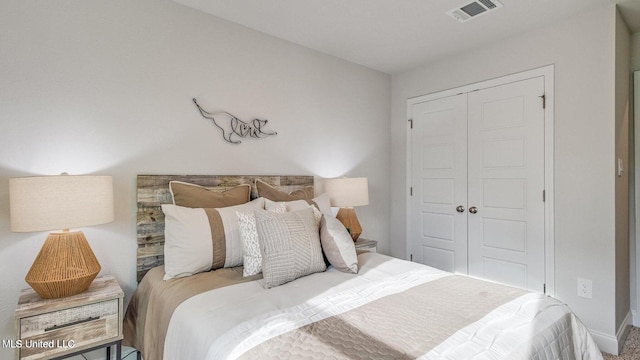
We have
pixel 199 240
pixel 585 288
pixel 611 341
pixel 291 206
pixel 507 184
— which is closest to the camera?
pixel 199 240

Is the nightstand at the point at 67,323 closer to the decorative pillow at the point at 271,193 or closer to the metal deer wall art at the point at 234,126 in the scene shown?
the decorative pillow at the point at 271,193

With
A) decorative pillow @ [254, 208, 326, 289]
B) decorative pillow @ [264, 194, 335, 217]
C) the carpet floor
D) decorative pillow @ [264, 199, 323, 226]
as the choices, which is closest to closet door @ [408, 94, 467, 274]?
the carpet floor

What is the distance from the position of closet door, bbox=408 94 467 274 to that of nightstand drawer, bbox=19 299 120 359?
2808 mm

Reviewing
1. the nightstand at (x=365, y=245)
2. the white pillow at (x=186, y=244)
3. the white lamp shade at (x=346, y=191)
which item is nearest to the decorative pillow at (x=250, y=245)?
the white pillow at (x=186, y=244)

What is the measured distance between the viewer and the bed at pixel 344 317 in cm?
104

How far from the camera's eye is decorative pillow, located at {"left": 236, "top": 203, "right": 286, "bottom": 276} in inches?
68.5

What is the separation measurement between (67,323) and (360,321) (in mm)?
1307

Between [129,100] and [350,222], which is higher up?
[129,100]

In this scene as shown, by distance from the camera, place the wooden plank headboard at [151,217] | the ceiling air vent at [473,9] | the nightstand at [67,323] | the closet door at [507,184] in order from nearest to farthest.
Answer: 1. the nightstand at [67,323]
2. the wooden plank headboard at [151,217]
3. the ceiling air vent at [473,9]
4. the closet door at [507,184]

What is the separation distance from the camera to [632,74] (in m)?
2.67

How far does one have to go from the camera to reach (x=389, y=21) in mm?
2449

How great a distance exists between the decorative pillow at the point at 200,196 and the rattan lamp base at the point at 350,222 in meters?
0.98

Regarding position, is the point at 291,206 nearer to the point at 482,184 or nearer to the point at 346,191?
the point at 346,191

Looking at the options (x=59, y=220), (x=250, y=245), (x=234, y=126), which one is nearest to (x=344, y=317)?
(x=250, y=245)
